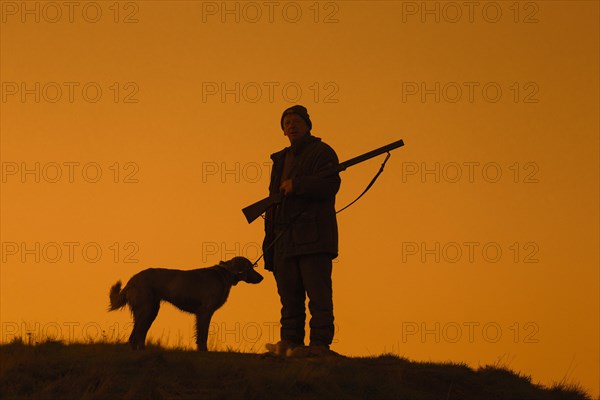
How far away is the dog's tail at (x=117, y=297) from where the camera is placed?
424 inches

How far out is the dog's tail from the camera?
1077 cm

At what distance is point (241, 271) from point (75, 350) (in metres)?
2.66

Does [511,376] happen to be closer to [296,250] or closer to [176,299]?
[296,250]

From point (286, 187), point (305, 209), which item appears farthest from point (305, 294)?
point (286, 187)

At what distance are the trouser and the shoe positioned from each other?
82 mm

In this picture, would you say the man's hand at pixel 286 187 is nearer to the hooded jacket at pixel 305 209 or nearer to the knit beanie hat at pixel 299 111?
the hooded jacket at pixel 305 209

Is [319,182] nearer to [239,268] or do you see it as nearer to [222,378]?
[222,378]

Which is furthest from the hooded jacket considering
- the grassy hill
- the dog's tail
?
the dog's tail

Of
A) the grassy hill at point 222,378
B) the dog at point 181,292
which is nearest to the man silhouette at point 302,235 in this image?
the grassy hill at point 222,378

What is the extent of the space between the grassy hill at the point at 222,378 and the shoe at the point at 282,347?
9.8 inches

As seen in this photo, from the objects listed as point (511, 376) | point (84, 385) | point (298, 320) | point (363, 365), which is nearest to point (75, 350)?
point (84, 385)

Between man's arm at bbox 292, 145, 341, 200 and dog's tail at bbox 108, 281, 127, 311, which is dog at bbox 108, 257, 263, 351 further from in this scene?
man's arm at bbox 292, 145, 341, 200

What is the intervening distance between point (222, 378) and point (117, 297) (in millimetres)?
3129

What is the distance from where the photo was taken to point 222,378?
26.4ft
